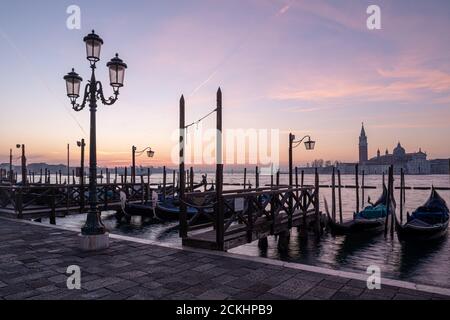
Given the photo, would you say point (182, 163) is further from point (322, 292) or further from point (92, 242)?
point (322, 292)

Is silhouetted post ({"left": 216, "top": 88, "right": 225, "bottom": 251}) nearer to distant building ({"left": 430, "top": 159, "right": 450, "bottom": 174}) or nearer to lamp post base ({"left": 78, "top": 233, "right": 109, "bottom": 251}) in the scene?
lamp post base ({"left": 78, "top": 233, "right": 109, "bottom": 251})

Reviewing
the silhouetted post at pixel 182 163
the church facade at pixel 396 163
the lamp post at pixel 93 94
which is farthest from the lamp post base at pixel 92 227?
the church facade at pixel 396 163

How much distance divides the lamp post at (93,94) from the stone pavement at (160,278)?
2.13ft

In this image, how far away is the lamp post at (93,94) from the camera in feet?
21.1

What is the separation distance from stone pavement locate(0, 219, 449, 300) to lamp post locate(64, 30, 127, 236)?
65 centimetres

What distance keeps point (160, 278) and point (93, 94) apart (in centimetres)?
423

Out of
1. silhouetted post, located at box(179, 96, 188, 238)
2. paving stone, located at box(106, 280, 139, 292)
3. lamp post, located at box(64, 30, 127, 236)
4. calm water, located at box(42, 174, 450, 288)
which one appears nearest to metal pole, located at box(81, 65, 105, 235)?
lamp post, located at box(64, 30, 127, 236)

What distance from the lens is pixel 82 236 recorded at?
21.3 feet

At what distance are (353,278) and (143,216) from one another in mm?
15525

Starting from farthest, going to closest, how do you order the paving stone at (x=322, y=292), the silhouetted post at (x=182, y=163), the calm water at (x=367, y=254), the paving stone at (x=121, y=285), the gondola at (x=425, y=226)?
1. the gondola at (x=425, y=226)
2. the calm water at (x=367, y=254)
3. the silhouetted post at (x=182, y=163)
4. the paving stone at (x=121, y=285)
5. the paving stone at (x=322, y=292)

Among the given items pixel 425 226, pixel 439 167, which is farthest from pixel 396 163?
pixel 425 226

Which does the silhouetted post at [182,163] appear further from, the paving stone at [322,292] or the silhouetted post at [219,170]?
the paving stone at [322,292]

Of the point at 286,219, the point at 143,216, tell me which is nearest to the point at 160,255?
the point at 286,219
